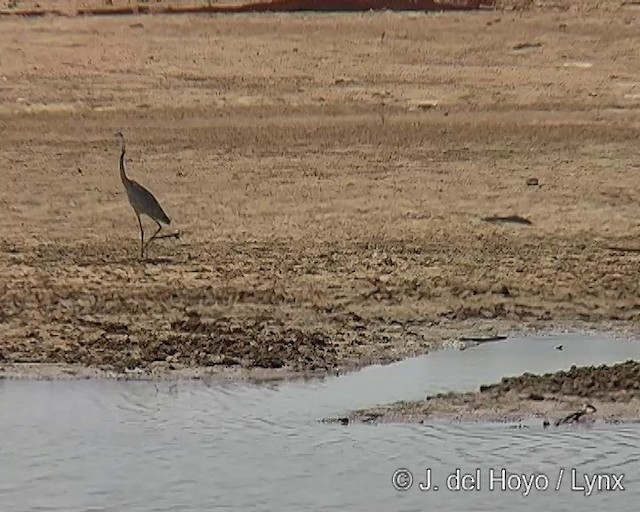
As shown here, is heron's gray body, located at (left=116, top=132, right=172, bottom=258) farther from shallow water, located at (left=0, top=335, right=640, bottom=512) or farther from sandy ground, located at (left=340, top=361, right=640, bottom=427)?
sandy ground, located at (left=340, top=361, right=640, bottom=427)

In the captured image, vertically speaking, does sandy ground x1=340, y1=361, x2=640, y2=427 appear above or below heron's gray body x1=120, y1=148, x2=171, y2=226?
below

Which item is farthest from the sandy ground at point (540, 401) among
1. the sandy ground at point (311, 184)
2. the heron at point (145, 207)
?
the heron at point (145, 207)

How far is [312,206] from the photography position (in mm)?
10406

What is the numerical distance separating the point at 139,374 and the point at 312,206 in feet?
9.65

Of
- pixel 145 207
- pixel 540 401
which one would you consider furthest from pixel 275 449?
pixel 145 207

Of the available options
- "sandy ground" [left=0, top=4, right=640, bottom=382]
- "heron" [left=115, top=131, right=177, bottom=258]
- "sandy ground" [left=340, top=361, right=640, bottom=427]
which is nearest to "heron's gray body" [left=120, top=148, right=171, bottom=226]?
"heron" [left=115, top=131, right=177, bottom=258]

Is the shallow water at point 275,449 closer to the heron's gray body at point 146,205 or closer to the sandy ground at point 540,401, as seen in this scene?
the sandy ground at point 540,401

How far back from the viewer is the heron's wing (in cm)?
975

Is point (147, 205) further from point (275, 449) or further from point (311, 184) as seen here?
point (275, 449)

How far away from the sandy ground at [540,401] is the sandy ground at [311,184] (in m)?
0.80

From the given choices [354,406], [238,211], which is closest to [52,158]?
[238,211]

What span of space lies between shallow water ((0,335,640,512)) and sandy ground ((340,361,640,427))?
10cm

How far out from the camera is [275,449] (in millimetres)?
6926

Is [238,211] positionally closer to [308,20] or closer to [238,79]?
[238,79]
